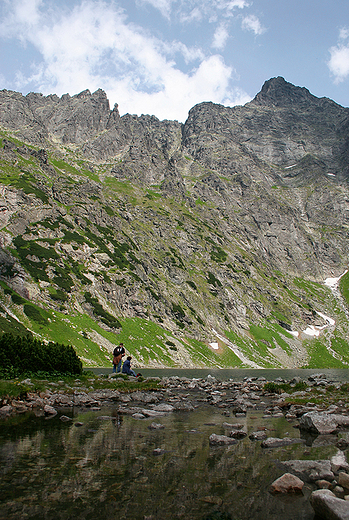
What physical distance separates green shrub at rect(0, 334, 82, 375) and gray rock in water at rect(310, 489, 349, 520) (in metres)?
22.6

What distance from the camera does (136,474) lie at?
7.75 metres

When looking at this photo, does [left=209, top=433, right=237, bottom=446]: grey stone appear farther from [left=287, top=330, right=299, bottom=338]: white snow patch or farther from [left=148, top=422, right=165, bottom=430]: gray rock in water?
[left=287, top=330, right=299, bottom=338]: white snow patch

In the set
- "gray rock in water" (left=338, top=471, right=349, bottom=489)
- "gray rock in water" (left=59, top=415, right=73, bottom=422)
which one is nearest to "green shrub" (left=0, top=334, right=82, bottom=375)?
"gray rock in water" (left=59, top=415, right=73, bottom=422)

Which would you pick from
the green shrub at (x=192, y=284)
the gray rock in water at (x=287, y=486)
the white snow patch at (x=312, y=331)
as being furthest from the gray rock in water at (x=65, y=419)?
the white snow patch at (x=312, y=331)

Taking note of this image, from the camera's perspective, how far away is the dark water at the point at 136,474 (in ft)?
19.4

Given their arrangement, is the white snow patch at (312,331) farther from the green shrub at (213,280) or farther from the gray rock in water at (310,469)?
the gray rock in water at (310,469)

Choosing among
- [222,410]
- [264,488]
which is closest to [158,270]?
[222,410]

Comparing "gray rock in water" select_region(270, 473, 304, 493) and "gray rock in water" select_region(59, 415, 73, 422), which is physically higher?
"gray rock in water" select_region(270, 473, 304, 493)

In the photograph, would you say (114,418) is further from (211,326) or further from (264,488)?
(211,326)

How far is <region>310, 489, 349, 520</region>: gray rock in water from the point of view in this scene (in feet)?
17.7

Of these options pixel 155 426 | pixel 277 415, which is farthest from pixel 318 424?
pixel 155 426

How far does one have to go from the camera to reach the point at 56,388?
2177 centimetres

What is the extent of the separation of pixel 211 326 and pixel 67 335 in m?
74.8

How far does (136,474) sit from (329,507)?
451cm
